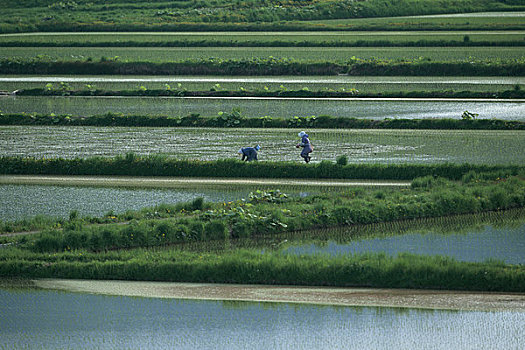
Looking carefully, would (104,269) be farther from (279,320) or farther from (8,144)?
(8,144)

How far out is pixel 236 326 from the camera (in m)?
10.7

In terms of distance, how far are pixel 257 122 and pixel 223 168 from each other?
22.4 ft

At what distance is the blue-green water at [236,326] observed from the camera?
10.0m

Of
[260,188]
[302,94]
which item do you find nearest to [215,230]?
[260,188]

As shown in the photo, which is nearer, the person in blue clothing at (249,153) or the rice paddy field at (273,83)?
the person in blue clothing at (249,153)

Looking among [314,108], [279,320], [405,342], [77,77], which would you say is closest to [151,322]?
[279,320]

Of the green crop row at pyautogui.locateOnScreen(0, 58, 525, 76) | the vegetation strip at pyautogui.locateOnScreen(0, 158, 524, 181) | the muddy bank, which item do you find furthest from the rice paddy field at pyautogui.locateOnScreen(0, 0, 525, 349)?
the vegetation strip at pyautogui.locateOnScreen(0, 158, 524, 181)

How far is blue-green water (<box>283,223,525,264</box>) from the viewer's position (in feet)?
44.3

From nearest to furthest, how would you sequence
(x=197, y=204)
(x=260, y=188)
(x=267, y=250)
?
(x=267, y=250), (x=197, y=204), (x=260, y=188)

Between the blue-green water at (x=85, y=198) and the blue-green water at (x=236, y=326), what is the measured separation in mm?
5660

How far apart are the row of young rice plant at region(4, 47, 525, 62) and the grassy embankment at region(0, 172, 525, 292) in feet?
77.6

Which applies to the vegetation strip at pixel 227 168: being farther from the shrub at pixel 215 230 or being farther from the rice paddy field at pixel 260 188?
the shrub at pixel 215 230

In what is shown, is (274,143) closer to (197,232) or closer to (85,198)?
(85,198)

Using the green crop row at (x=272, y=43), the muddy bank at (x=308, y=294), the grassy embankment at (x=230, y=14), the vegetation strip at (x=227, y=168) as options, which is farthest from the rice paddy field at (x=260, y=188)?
the grassy embankment at (x=230, y=14)
